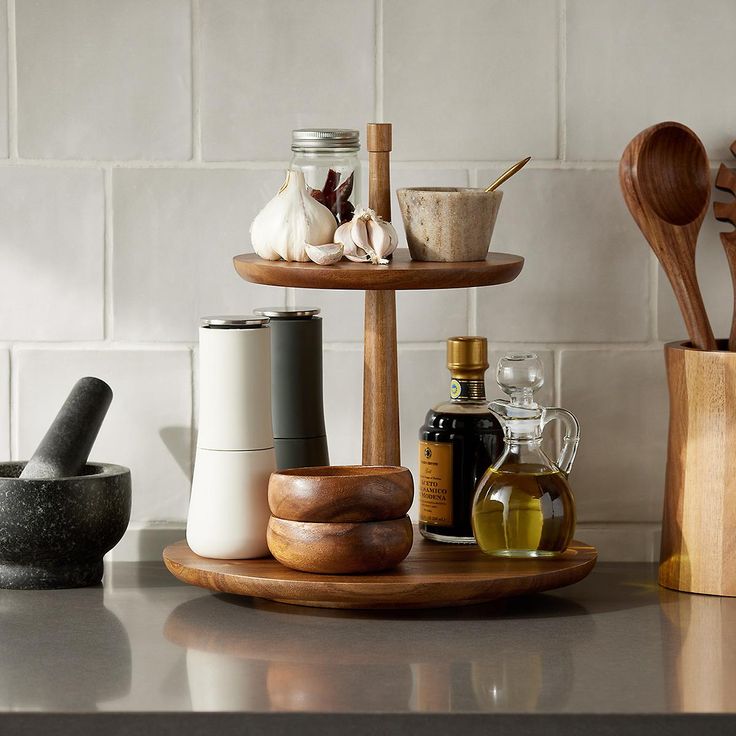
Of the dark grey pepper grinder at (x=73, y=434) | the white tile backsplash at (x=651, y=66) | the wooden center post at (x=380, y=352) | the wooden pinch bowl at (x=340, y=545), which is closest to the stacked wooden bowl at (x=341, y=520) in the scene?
the wooden pinch bowl at (x=340, y=545)

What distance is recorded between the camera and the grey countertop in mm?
698

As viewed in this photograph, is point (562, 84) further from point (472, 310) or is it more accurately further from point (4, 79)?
point (4, 79)

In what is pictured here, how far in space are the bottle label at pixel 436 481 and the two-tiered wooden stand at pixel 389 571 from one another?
1.2 inches

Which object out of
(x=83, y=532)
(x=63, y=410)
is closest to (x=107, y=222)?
(x=63, y=410)

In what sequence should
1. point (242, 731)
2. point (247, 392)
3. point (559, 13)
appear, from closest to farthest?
point (242, 731) < point (247, 392) < point (559, 13)

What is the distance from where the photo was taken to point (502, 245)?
1142 millimetres

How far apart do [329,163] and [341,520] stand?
0.33 m

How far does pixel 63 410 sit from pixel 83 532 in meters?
0.12

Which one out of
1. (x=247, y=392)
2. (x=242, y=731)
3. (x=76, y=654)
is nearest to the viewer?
(x=242, y=731)

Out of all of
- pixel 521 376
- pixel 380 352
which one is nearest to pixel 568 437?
pixel 521 376

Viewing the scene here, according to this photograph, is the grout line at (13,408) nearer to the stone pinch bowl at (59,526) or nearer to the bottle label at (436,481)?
the stone pinch bowl at (59,526)

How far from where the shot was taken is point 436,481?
105cm

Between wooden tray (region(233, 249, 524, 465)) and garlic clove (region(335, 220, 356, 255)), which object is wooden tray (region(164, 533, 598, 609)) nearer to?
wooden tray (region(233, 249, 524, 465))

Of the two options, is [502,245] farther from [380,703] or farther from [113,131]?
[380,703]
